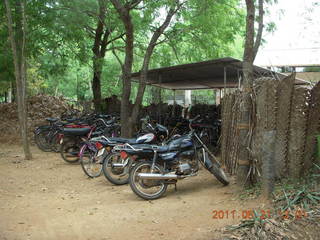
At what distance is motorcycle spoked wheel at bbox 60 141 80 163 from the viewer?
8.77m

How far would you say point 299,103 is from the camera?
4785 mm

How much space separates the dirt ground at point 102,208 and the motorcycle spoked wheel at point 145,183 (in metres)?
0.13

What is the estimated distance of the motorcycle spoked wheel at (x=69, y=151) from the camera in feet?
28.8

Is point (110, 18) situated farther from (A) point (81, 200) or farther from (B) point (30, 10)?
(A) point (81, 200)

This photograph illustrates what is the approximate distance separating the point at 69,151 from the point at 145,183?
3.85 meters

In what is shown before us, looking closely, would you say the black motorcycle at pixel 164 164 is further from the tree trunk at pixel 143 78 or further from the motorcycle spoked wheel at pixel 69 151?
the tree trunk at pixel 143 78

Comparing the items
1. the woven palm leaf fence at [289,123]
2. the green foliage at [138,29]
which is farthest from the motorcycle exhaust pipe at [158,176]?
the green foliage at [138,29]

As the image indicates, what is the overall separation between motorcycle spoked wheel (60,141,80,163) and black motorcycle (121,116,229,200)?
3.20m

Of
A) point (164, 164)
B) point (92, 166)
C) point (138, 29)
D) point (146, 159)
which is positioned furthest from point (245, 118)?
point (138, 29)

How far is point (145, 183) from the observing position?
5.64 meters

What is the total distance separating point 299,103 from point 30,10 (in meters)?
8.19

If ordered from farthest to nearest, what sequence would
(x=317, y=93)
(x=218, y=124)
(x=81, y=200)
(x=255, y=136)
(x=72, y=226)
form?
1. (x=218, y=124)
2. (x=81, y=200)
3. (x=255, y=136)
4. (x=317, y=93)
5. (x=72, y=226)

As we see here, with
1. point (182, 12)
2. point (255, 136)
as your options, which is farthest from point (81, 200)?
point (182, 12)
